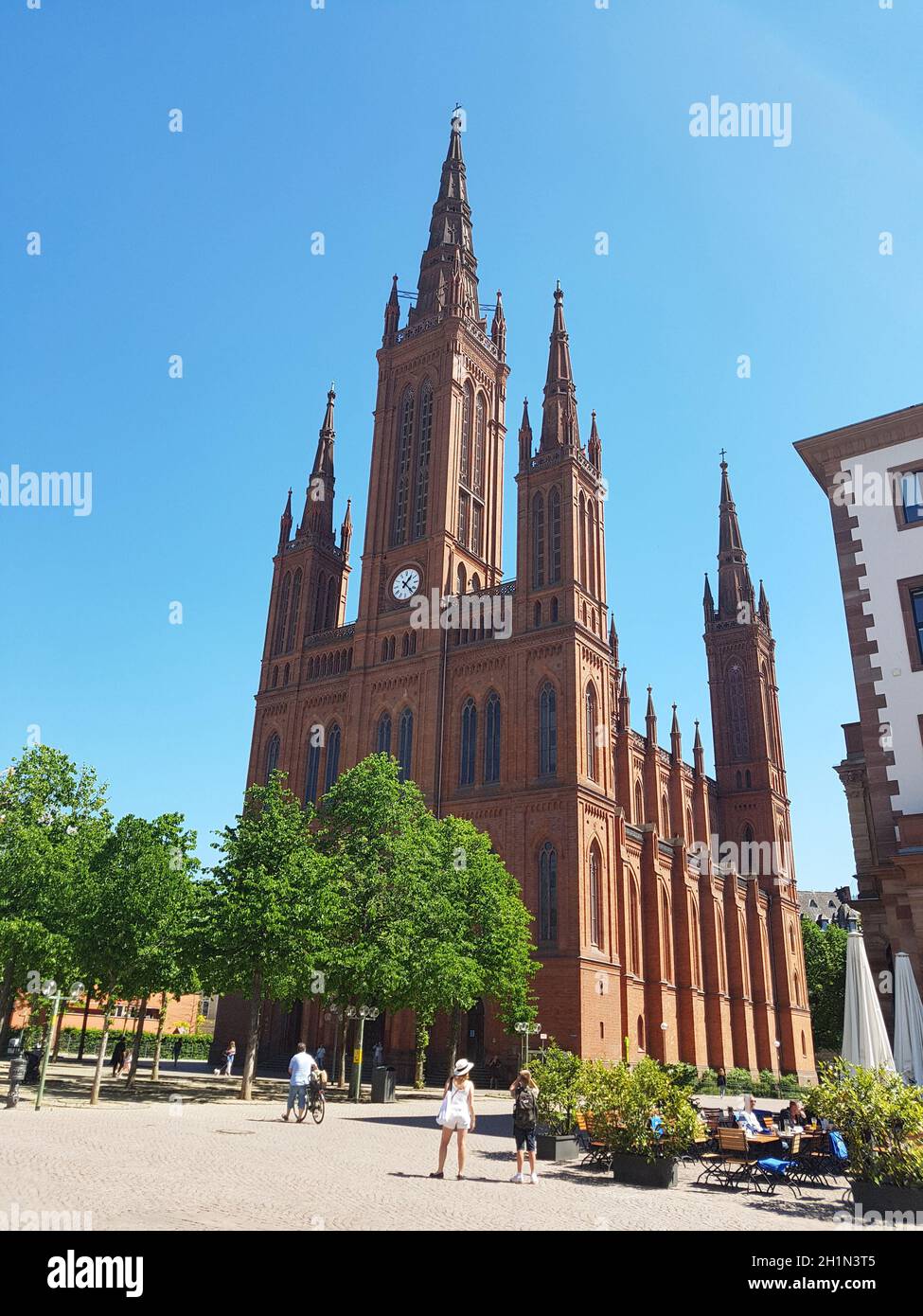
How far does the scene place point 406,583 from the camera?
181 ft

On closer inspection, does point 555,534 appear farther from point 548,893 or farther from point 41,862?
point 41,862

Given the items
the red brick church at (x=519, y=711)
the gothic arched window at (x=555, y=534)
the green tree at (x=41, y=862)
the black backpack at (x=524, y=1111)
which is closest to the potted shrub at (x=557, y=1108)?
the black backpack at (x=524, y=1111)

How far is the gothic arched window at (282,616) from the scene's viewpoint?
60.4m

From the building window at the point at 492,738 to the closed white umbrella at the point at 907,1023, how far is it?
1213 inches

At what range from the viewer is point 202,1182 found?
11984mm

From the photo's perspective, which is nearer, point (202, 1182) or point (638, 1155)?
point (202, 1182)

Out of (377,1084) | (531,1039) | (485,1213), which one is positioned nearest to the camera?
(485,1213)

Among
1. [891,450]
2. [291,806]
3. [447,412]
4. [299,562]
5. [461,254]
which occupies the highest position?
[461,254]

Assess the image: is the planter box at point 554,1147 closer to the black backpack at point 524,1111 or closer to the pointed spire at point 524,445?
the black backpack at point 524,1111

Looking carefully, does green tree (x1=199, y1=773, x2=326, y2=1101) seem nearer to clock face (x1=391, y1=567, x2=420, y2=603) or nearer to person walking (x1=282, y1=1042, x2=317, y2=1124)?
person walking (x1=282, y1=1042, x2=317, y2=1124)

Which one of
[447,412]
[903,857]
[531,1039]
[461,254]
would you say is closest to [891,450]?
[903,857]

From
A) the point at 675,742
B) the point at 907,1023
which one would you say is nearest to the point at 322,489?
the point at 675,742
